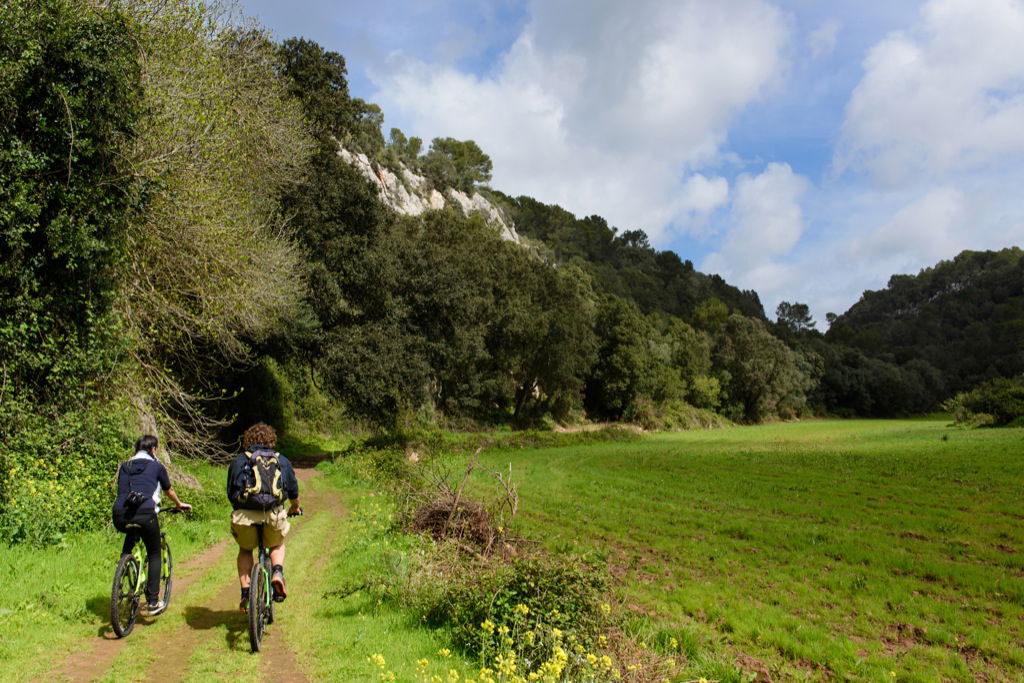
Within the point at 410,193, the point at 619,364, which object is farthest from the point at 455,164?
the point at 619,364

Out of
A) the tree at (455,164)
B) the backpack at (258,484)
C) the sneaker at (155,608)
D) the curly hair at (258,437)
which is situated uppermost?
the tree at (455,164)

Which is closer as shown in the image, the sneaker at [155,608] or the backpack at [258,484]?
the backpack at [258,484]

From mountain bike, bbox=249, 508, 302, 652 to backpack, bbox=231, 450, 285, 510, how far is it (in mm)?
327

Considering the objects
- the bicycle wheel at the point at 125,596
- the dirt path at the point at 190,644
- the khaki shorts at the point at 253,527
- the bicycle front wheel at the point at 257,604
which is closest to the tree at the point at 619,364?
the dirt path at the point at 190,644

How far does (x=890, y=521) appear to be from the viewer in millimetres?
16281

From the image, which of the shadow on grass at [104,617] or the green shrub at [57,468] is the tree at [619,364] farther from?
the shadow on grass at [104,617]

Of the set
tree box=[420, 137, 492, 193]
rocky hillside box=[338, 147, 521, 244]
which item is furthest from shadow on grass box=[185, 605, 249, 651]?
tree box=[420, 137, 492, 193]

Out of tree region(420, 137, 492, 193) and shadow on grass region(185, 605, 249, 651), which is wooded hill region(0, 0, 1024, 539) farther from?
tree region(420, 137, 492, 193)

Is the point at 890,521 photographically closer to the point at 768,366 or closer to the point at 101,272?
the point at 101,272

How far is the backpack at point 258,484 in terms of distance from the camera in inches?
243

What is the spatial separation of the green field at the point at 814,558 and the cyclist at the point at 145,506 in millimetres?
6063

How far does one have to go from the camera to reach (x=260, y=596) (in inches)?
249

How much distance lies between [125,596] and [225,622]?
1211 mm

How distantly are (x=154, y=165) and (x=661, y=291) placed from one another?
13261 centimetres
